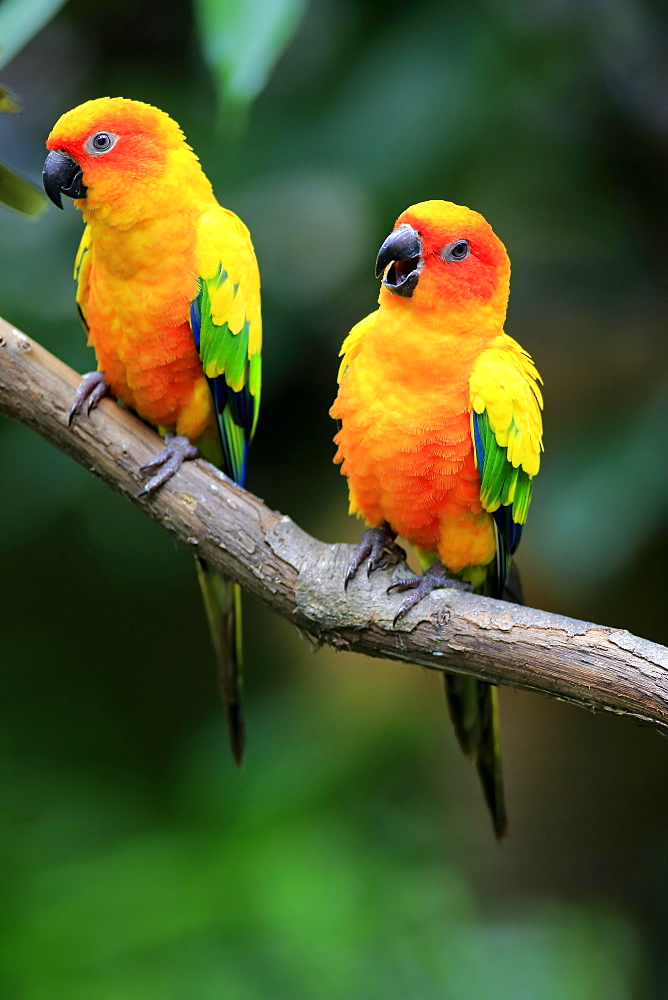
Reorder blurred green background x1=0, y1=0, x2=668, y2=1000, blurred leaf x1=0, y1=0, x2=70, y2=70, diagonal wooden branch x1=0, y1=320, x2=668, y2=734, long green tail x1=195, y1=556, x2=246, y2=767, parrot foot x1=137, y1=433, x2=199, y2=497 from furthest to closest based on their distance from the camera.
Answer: blurred green background x1=0, y1=0, x2=668, y2=1000
long green tail x1=195, y1=556, x2=246, y2=767
parrot foot x1=137, y1=433, x2=199, y2=497
diagonal wooden branch x1=0, y1=320, x2=668, y2=734
blurred leaf x1=0, y1=0, x2=70, y2=70

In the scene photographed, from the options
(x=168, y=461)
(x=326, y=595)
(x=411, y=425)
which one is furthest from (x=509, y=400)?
(x=168, y=461)

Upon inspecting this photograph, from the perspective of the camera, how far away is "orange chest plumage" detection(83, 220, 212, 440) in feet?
4.77

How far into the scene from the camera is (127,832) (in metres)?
2.62

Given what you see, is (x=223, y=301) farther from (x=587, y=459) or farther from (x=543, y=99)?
(x=543, y=99)

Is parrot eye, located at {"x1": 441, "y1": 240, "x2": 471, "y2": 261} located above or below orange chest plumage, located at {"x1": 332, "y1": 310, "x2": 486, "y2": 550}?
above

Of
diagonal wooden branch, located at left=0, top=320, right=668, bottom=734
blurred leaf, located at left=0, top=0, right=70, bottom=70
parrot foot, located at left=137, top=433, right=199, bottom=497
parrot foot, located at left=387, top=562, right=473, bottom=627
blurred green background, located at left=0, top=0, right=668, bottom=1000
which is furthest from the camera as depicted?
blurred green background, located at left=0, top=0, right=668, bottom=1000

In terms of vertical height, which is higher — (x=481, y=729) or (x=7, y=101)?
(x=7, y=101)

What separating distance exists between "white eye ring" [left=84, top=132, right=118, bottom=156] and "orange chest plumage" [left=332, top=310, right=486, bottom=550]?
440mm

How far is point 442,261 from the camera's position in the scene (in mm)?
1231

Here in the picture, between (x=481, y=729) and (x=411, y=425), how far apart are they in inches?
22.1

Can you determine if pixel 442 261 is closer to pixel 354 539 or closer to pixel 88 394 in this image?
pixel 88 394

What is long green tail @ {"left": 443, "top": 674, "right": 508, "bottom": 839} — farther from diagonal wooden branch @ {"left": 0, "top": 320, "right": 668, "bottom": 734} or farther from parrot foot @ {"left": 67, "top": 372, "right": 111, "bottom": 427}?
parrot foot @ {"left": 67, "top": 372, "right": 111, "bottom": 427}

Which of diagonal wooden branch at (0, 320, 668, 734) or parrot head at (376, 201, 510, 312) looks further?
diagonal wooden branch at (0, 320, 668, 734)

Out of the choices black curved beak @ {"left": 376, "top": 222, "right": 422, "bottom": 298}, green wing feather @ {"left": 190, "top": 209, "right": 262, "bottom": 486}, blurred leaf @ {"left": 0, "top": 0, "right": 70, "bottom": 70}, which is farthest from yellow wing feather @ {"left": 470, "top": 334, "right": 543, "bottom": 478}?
blurred leaf @ {"left": 0, "top": 0, "right": 70, "bottom": 70}
